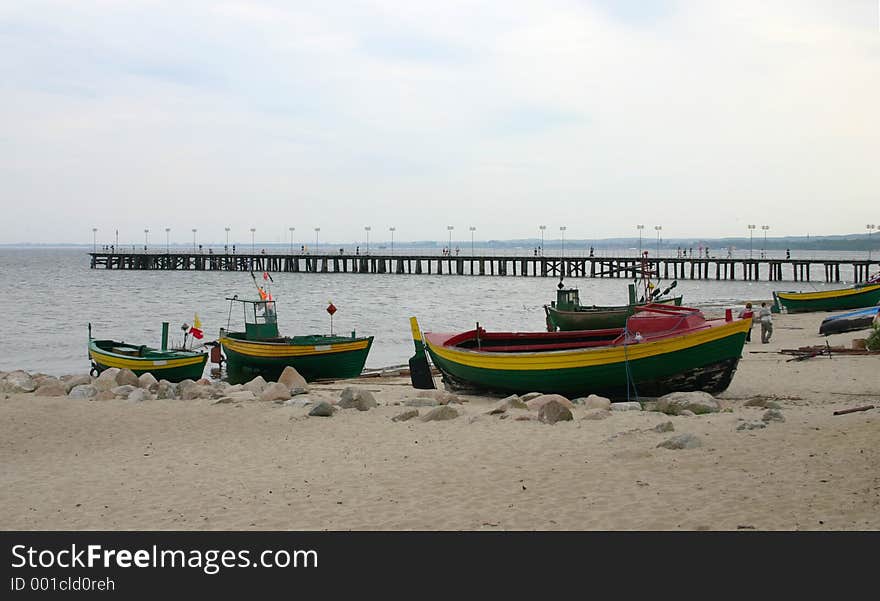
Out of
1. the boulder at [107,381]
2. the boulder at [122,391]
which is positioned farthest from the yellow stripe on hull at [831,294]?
the boulder at [122,391]

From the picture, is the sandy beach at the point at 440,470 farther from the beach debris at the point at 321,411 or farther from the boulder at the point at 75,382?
the boulder at the point at 75,382

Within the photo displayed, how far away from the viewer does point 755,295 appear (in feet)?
222

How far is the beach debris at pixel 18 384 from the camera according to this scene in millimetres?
18266

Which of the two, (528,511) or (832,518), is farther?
(528,511)

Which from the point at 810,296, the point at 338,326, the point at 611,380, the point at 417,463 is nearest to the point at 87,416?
the point at 417,463

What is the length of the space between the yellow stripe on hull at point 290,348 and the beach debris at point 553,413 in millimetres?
10817

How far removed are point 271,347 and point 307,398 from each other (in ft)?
23.7

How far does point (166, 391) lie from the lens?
59.1ft

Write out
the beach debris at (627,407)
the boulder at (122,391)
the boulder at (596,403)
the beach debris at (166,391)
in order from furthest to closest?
the beach debris at (166,391)
the boulder at (122,391)
the boulder at (596,403)
the beach debris at (627,407)

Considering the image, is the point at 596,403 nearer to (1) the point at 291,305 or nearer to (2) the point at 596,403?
(2) the point at 596,403

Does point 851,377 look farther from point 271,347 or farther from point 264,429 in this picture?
point 271,347

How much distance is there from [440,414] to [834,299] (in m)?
31.9

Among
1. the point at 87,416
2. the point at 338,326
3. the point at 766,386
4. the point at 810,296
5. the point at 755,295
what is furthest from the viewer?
the point at 755,295
